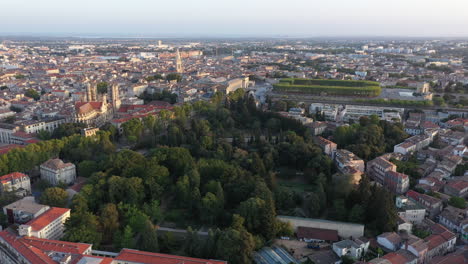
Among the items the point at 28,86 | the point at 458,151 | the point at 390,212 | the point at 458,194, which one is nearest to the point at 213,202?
the point at 390,212

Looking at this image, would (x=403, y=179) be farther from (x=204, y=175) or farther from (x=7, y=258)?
(x=7, y=258)

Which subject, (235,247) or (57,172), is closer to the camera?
(235,247)

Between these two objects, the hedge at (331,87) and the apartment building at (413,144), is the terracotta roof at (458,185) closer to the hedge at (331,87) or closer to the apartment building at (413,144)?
the apartment building at (413,144)

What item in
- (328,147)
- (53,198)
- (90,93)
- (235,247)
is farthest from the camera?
(90,93)

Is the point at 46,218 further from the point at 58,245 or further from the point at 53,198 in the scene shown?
the point at 58,245

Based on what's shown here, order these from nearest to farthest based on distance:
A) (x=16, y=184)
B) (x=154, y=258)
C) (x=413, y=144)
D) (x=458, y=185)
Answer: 1. (x=154, y=258)
2. (x=16, y=184)
3. (x=458, y=185)
4. (x=413, y=144)

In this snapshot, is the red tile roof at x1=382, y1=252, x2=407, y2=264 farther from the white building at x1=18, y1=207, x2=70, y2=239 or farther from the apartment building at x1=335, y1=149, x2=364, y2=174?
the white building at x1=18, y1=207, x2=70, y2=239

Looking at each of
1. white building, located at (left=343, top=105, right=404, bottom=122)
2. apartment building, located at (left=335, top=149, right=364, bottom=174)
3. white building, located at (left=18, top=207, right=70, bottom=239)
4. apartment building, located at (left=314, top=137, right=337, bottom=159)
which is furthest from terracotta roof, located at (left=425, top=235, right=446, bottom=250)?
white building, located at (left=343, top=105, right=404, bottom=122)

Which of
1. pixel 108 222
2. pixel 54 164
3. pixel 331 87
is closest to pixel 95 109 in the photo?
pixel 54 164
